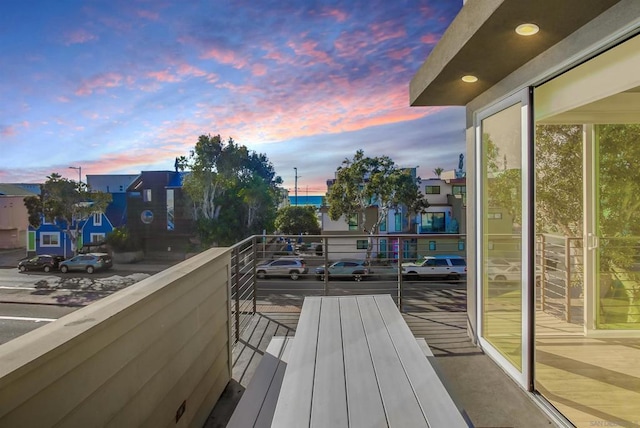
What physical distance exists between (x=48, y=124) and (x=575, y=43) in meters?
15.2

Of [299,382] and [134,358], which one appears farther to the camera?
[299,382]

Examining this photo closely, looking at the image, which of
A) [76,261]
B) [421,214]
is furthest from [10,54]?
[421,214]

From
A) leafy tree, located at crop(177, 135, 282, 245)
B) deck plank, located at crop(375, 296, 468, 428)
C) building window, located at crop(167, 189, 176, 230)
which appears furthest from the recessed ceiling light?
building window, located at crop(167, 189, 176, 230)

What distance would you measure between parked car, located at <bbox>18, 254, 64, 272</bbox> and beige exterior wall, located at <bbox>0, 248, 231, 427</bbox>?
A: 788cm

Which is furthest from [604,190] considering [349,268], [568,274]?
[349,268]

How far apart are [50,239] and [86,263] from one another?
5.89ft

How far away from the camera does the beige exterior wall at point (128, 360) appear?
68 cm

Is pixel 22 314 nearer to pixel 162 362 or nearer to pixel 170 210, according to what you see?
pixel 162 362

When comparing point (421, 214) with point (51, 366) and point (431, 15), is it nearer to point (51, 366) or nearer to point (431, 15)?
point (431, 15)

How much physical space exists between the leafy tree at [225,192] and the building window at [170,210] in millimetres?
1358

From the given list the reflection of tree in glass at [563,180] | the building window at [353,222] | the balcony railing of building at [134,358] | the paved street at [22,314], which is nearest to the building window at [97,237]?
the paved street at [22,314]

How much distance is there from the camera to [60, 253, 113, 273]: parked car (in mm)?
11902

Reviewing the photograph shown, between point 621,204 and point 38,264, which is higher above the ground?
point 621,204

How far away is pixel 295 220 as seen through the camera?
23.2m
